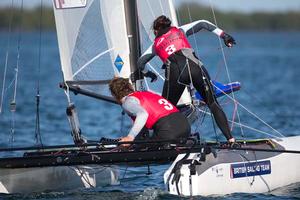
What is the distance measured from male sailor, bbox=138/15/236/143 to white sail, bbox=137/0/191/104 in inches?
36.2

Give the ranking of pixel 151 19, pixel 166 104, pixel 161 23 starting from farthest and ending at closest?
pixel 151 19, pixel 161 23, pixel 166 104

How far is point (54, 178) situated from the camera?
9.33 metres

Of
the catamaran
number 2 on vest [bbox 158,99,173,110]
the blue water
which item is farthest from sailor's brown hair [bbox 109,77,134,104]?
the blue water

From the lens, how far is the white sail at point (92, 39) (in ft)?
32.4

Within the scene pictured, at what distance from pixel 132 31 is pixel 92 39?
0.50m

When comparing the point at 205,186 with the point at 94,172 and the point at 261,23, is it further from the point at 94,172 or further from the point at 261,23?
the point at 261,23

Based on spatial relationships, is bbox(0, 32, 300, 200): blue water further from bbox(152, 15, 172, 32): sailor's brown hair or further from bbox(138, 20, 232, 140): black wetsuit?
bbox(152, 15, 172, 32): sailor's brown hair

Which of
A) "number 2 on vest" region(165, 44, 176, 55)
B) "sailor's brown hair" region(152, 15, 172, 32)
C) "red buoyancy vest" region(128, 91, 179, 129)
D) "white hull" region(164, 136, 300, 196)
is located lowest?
"white hull" region(164, 136, 300, 196)

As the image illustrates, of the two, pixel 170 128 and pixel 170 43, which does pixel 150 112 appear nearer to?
pixel 170 128

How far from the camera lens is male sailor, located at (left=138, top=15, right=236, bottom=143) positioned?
29.0 ft

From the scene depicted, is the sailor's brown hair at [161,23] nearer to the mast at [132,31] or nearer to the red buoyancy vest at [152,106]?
the mast at [132,31]

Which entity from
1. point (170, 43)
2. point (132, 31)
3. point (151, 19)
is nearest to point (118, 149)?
point (170, 43)

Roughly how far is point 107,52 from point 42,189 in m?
1.74

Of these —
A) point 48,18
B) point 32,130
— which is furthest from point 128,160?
point 48,18
